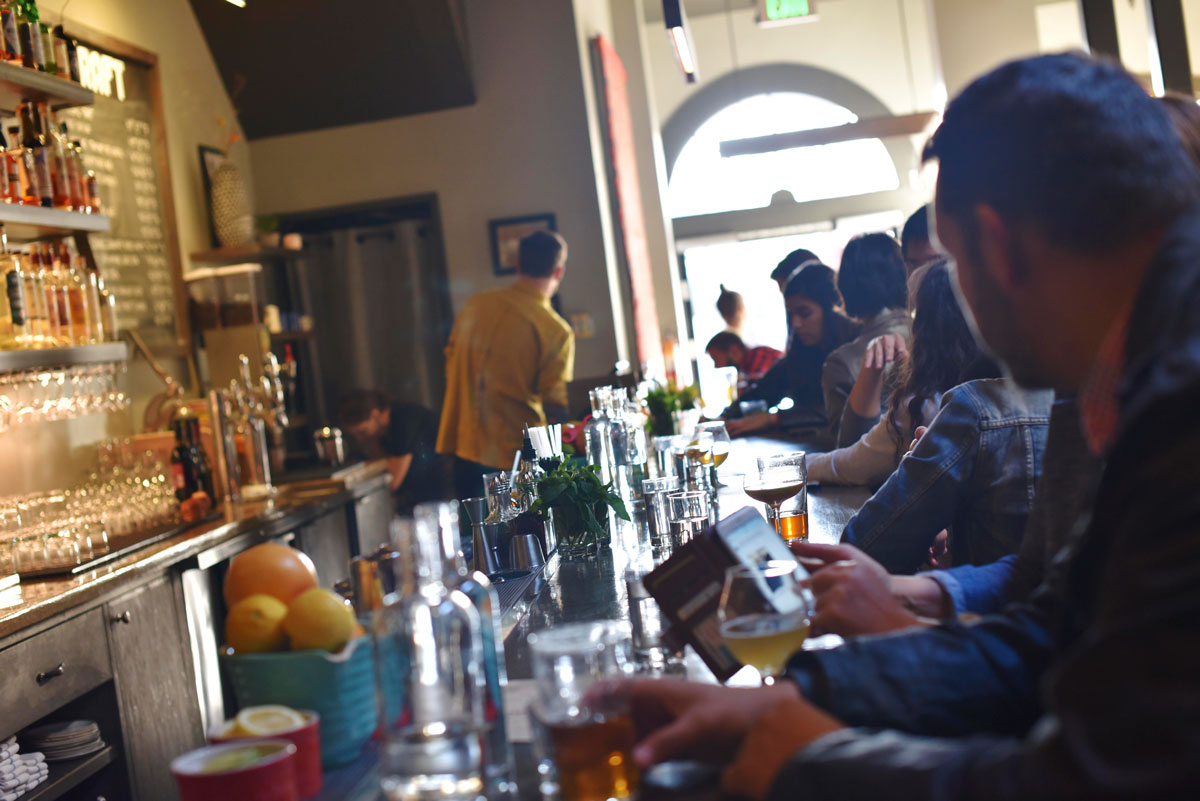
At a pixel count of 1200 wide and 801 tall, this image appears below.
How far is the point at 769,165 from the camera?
13289 millimetres

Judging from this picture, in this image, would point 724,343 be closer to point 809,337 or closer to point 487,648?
point 809,337

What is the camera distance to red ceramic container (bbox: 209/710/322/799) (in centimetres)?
105

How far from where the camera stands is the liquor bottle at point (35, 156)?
3.48m

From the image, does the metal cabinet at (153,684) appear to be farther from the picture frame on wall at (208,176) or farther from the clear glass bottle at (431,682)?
the picture frame on wall at (208,176)

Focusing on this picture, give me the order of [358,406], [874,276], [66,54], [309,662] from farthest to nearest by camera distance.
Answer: [358,406] → [874,276] → [66,54] → [309,662]

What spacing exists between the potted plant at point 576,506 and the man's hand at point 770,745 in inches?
52.1

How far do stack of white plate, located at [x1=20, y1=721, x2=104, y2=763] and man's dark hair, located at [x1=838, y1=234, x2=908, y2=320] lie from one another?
2874 millimetres

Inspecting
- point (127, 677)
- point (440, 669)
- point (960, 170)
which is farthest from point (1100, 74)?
point (127, 677)

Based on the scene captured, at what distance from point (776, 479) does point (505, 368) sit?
3.52 m

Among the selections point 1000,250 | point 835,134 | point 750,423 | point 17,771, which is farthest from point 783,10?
point 1000,250

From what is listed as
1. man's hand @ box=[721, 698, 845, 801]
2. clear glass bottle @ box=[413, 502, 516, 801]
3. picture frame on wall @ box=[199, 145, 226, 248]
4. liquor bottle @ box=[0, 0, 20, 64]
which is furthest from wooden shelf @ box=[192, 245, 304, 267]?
man's hand @ box=[721, 698, 845, 801]

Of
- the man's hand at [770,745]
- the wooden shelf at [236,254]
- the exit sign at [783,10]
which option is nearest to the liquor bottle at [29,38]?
the wooden shelf at [236,254]

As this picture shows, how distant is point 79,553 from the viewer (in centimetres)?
320

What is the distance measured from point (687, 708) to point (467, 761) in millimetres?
199
